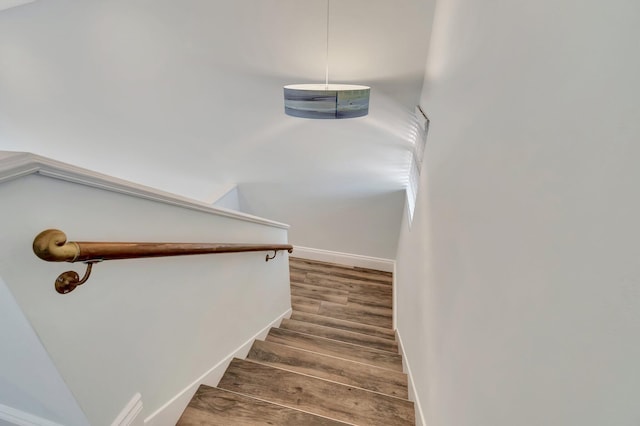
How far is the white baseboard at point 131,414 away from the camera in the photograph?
994 mm

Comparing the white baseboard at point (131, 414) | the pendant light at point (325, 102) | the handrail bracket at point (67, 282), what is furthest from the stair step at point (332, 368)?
the pendant light at point (325, 102)

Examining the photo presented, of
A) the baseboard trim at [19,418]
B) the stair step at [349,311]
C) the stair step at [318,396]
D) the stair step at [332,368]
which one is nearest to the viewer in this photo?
the baseboard trim at [19,418]

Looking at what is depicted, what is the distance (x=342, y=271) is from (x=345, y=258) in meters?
0.22

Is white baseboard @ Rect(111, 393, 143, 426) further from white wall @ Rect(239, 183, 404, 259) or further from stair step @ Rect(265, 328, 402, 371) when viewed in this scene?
white wall @ Rect(239, 183, 404, 259)

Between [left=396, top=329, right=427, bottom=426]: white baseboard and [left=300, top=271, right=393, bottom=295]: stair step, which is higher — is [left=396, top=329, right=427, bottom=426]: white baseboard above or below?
above

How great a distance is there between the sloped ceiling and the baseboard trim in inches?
97.0

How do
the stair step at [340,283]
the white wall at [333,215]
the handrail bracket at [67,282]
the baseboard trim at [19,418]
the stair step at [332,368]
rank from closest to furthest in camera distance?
1. the handrail bracket at [67,282]
2. the baseboard trim at [19,418]
3. the stair step at [332,368]
4. the white wall at [333,215]
5. the stair step at [340,283]

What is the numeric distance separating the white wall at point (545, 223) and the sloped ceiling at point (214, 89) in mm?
1179

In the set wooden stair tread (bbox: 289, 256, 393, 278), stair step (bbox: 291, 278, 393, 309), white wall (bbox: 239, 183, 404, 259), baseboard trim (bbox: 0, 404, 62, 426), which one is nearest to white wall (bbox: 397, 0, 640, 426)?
baseboard trim (bbox: 0, 404, 62, 426)

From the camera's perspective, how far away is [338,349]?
92.4 inches

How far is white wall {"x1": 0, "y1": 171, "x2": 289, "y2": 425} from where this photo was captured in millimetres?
676

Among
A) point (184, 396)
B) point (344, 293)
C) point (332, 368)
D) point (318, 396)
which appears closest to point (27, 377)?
point (184, 396)

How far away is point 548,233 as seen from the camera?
1.83ft

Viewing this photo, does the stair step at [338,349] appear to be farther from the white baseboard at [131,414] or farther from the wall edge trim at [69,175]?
the wall edge trim at [69,175]
